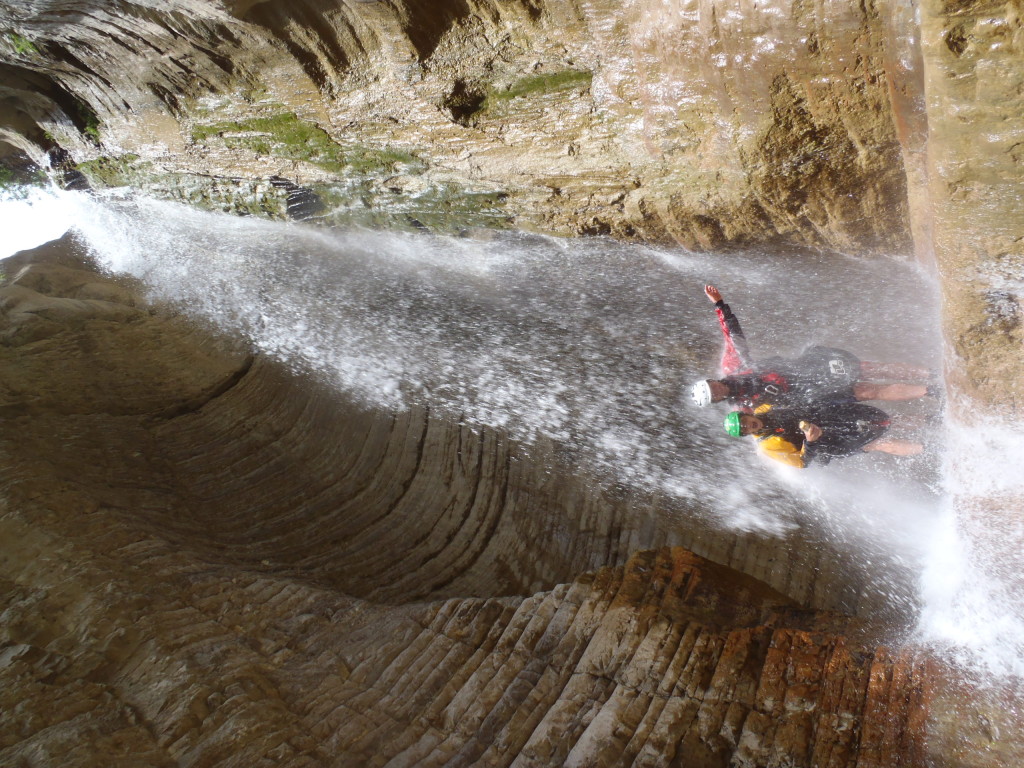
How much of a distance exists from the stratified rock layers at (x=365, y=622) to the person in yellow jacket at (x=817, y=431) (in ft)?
3.94

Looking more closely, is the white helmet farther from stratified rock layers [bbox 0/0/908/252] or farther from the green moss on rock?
the green moss on rock

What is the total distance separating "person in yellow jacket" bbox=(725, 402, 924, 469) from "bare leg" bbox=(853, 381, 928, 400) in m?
0.11

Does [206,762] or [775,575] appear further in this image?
[775,575]

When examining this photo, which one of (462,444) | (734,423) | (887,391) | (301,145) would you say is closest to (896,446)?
(887,391)

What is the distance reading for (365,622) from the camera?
415 cm

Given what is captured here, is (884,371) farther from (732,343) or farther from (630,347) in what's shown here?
(630,347)

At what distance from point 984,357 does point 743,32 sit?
8.26 feet

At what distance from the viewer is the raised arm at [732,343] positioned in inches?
204

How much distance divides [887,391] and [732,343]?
1.33 m

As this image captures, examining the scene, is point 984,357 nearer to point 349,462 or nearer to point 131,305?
point 349,462

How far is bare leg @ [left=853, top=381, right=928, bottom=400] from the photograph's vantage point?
507 centimetres

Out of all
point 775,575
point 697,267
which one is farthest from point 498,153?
point 775,575

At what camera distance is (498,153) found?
5.48m

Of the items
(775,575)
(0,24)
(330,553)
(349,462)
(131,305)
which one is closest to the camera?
(775,575)
